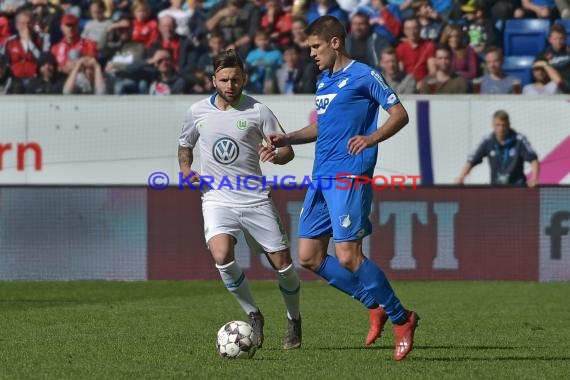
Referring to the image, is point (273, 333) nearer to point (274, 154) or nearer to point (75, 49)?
point (274, 154)

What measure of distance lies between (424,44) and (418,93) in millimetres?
1020

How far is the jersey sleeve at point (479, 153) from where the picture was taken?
1709 centimetres

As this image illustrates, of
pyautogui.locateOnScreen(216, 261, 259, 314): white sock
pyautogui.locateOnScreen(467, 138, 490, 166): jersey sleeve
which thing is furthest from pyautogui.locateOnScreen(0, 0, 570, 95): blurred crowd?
pyautogui.locateOnScreen(216, 261, 259, 314): white sock

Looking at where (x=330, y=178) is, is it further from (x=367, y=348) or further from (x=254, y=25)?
(x=254, y=25)

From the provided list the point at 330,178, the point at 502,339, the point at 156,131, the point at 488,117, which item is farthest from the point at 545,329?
the point at 156,131

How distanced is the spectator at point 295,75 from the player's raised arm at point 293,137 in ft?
30.7

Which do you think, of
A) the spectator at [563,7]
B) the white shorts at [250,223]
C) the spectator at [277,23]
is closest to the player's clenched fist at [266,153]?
the white shorts at [250,223]

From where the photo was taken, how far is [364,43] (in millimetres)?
18234

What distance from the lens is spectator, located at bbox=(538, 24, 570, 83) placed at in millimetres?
17906

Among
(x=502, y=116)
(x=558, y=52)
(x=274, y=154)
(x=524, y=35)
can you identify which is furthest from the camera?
(x=524, y=35)

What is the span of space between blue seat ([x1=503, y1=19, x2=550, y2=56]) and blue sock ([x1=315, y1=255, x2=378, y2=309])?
10.9 meters

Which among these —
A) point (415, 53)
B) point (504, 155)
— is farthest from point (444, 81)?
point (504, 155)

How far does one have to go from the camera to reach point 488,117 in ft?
56.7

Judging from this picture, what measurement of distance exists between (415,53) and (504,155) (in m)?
2.22
